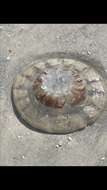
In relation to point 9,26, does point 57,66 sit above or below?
below

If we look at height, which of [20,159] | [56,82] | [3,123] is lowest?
[20,159]

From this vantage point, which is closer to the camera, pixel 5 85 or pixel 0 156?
pixel 0 156

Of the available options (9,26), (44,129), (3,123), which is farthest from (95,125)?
(9,26)

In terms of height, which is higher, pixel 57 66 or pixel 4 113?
pixel 57 66

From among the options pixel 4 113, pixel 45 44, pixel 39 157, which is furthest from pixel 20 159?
A: pixel 45 44

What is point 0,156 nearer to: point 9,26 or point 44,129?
point 44,129

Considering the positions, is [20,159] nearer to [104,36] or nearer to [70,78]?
[70,78]
